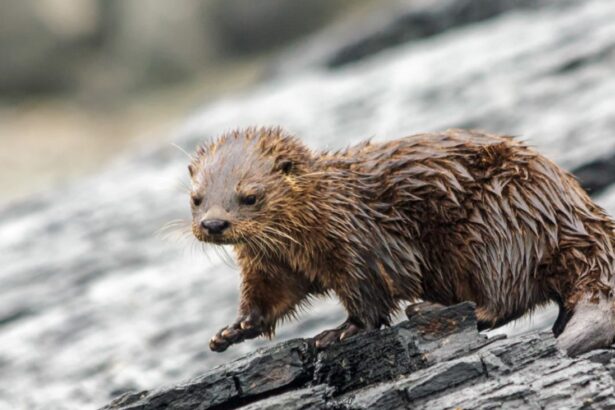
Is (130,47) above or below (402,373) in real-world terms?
above

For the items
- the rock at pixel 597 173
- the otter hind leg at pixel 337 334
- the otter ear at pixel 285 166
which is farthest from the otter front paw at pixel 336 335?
the rock at pixel 597 173

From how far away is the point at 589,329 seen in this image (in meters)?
4.91

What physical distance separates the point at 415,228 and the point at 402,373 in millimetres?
703

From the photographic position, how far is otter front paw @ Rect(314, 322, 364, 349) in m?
5.10

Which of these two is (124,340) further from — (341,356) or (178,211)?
(341,356)

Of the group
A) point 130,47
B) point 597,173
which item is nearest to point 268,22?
point 130,47

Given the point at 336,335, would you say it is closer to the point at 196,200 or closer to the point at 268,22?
the point at 196,200

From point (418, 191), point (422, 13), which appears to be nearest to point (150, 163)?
point (422, 13)

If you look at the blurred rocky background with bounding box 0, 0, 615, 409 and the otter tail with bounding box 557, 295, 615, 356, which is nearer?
the otter tail with bounding box 557, 295, 615, 356

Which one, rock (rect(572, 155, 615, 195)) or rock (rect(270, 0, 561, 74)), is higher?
rock (rect(270, 0, 561, 74))

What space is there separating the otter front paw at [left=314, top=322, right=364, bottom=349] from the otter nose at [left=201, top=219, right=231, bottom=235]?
2.14ft

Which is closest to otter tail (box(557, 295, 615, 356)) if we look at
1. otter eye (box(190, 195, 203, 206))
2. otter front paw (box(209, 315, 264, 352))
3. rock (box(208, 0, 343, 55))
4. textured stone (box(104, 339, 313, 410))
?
textured stone (box(104, 339, 313, 410))

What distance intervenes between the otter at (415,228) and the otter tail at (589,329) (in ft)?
0.09

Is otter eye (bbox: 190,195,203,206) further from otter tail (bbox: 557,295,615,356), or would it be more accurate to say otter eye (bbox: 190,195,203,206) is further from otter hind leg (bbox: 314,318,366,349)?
otter tail (bbox: 557,295,615,356)
